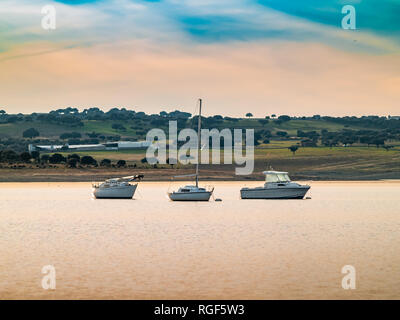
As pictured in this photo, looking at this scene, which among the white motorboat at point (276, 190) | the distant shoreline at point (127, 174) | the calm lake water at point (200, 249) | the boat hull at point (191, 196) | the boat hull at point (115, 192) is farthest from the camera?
the distant shoreline at point (127, 174)

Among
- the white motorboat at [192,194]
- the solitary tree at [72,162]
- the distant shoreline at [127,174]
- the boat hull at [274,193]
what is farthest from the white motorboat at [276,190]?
the solitary tree at [72,162]

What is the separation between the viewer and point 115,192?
8438 centimetres

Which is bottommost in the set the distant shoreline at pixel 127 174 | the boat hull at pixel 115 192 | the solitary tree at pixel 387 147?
the distant shoreline at pixel 127 174

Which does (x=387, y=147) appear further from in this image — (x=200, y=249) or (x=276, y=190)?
(x=200, y=249)

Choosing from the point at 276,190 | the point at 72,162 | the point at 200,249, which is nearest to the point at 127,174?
the point at 72,162

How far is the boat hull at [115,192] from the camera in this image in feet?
275

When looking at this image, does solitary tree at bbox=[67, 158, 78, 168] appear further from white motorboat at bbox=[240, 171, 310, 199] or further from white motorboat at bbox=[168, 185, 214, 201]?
white motorboat at bbox=[240, 171, 310, 199]

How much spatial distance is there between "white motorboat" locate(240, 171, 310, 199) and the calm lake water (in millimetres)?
1109

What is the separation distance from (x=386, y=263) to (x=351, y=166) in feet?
344

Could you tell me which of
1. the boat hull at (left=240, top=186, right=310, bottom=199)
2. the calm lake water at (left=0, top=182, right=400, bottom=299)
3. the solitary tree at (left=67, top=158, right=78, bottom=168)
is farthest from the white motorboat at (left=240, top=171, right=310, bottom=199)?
the solitary tree at (left=67, top=158, right=78, bottom=168)

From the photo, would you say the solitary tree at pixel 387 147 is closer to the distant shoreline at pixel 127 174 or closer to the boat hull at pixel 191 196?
the distant shoreline at pixel 127 174
